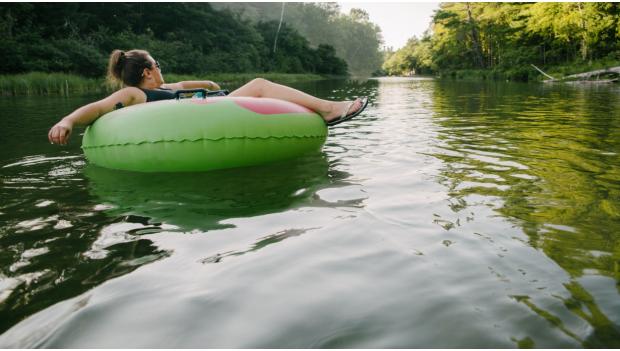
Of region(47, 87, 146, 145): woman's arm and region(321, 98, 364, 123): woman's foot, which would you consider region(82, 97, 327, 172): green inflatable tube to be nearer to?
region(47, 87, 146, 145): woman's arm

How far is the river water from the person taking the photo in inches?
58.6

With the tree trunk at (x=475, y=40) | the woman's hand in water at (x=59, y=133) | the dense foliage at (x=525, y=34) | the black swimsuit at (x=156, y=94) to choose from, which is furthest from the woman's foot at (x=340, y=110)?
the tree trunk at (x=475, y=40)

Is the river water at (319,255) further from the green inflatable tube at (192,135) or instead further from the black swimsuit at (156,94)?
the black swimsuit at (156,94)

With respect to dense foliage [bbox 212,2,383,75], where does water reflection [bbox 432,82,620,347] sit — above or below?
below

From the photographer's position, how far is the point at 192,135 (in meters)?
3.60

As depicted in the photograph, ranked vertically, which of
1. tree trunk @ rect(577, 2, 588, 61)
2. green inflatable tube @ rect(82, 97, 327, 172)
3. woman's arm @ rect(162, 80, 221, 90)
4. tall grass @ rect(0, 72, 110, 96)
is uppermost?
tree trunk @ rect(577, 2, 588, 61)

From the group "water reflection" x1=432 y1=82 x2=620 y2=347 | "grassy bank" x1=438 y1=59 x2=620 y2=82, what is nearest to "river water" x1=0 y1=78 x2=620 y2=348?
"water reflection" x1=432 y1=82 x2=620 y2=347

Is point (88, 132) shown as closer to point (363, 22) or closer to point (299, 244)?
point (299, 244)

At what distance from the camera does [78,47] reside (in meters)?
23.3

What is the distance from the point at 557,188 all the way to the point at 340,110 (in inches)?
82.7

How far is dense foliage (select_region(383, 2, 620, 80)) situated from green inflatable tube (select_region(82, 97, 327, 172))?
2461 centimetres

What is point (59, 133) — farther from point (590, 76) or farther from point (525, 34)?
point (525, 34)

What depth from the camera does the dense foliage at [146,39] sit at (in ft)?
72.2

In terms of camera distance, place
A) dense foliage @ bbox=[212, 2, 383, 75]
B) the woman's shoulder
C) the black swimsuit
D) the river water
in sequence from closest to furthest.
Answer: the river water → the woman's shoulder → the black swimsuit → dense foliage @ bbox=[212, 2, 383, 75]
